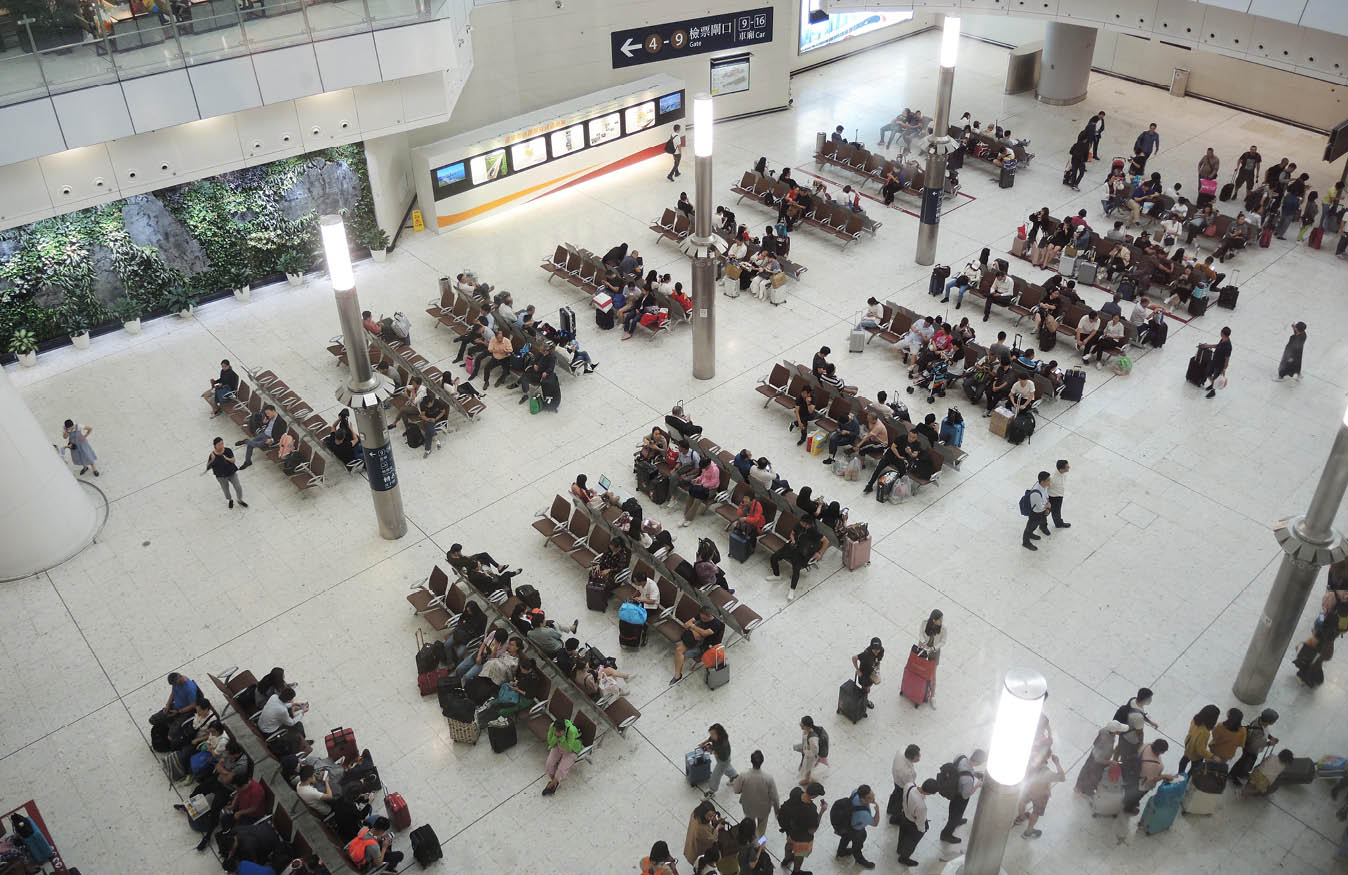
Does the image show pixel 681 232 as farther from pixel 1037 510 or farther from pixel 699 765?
pixel 699 765

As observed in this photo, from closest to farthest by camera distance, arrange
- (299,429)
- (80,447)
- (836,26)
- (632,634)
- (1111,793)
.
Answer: (1111,793) → (632,634) → (80,447) → (299,429) → (836,26)

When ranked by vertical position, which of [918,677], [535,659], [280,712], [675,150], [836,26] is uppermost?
[836,26]

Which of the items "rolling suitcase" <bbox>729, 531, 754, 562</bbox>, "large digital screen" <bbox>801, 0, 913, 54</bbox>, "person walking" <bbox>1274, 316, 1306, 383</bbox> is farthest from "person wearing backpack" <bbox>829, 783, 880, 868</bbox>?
"large digital screen" <bbox>801, 0, 913, 54</bbox>

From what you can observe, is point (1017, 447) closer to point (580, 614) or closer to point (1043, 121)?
point (580, 614)

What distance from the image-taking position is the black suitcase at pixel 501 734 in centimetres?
1178

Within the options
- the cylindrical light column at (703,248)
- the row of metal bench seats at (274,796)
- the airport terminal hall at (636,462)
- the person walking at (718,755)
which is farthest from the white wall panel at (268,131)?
the person walking at (718,755)

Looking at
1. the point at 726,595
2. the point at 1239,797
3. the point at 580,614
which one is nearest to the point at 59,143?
the point at 580,614

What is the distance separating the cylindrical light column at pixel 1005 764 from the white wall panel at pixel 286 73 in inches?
593

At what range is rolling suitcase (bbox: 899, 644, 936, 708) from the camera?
11906 millimetres

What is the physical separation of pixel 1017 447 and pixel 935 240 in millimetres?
6076

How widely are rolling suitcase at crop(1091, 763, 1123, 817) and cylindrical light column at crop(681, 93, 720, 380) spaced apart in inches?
363

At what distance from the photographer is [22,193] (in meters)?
16.0

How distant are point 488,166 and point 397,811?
1547 centimetres

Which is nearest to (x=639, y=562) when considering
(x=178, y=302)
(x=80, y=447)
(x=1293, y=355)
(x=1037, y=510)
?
(x=1037, y=510)
